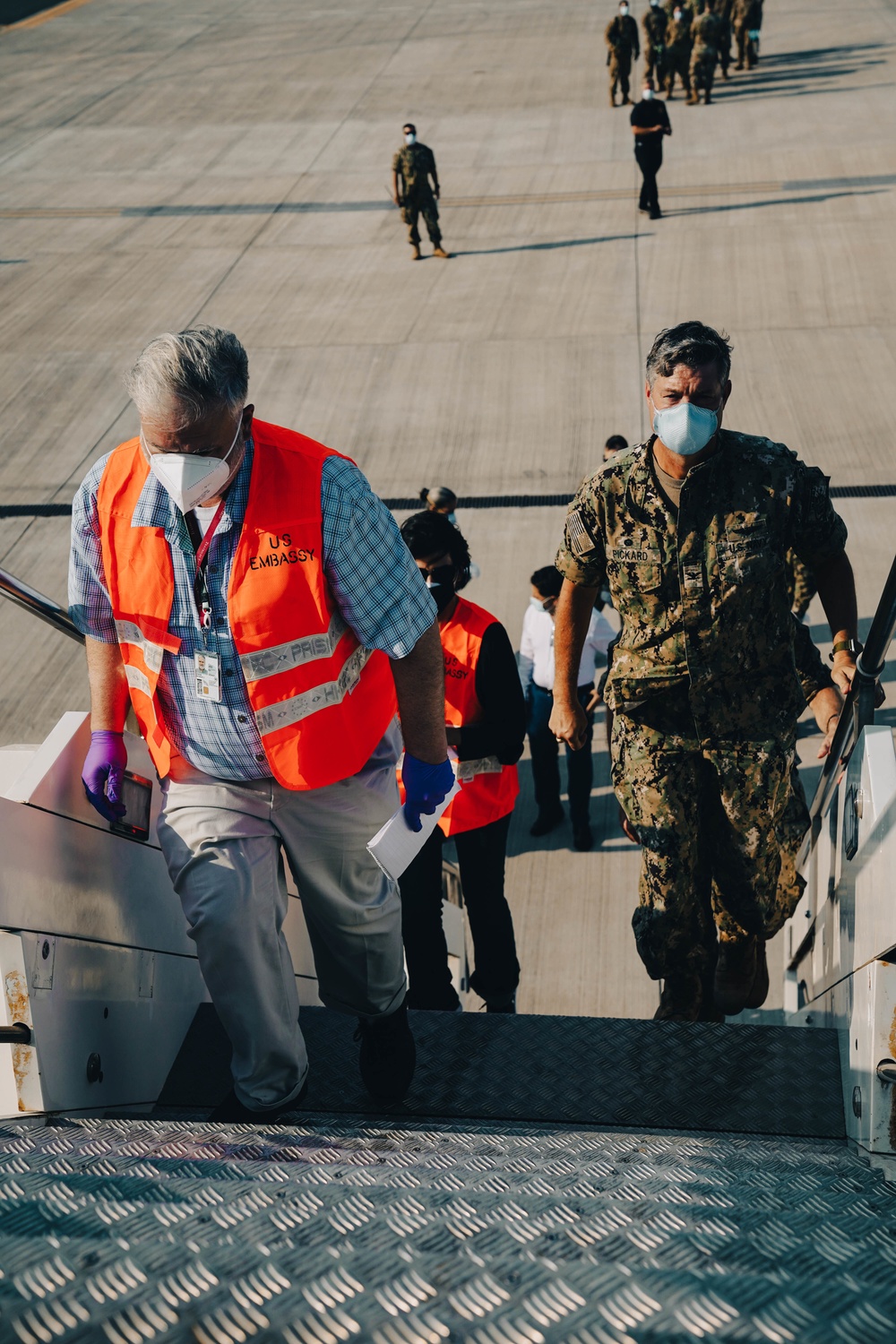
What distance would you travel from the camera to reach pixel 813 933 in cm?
342

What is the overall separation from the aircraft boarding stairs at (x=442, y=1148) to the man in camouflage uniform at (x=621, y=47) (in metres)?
16.4

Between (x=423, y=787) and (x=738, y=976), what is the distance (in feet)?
4.24

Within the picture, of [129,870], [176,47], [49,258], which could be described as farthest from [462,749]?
[176,47]

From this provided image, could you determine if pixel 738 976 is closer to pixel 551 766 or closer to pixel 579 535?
pixel 579 535

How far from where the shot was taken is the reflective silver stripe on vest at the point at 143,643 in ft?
8.48

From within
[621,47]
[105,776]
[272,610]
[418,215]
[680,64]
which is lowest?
[105,776]

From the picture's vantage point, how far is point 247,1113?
102 inches

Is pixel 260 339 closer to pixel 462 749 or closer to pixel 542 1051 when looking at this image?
pixel 462 749

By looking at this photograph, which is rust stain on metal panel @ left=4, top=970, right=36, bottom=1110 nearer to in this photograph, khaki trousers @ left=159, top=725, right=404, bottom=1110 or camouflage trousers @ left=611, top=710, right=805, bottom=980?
khaki trousers @ left=159, top=725, right=404, bottom=1110

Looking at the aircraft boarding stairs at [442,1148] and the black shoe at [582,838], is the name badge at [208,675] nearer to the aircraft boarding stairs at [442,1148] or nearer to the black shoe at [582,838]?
Answer: the aircraft boarding stairs at [442,1148]

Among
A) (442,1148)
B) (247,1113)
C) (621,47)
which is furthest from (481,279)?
(442,1148)

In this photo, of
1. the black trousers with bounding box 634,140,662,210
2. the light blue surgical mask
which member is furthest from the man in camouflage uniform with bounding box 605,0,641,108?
the light blue surgical mask

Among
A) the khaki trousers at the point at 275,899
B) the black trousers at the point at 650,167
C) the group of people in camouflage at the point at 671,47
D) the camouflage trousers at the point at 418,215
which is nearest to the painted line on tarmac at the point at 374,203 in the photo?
the black trousers at the point at 650,167

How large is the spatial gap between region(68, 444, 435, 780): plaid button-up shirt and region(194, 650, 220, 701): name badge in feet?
0.04
